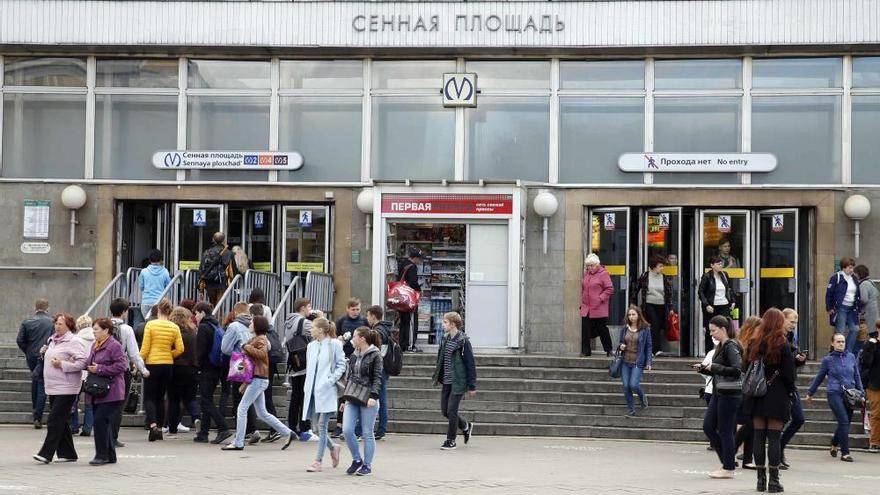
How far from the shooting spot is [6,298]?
22891 mm

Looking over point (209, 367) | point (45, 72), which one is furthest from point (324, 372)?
point (45, 72)

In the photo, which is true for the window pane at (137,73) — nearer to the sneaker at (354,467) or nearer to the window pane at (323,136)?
the window pane at (323,136)

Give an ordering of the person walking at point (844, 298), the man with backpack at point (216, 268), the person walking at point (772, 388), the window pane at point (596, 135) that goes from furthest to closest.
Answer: the window pane at point (596, 135)
the man with backpack at point (216, 268)
the person walking at point (844, 298)
the person walking at point (772, 388)

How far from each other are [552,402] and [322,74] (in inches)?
299

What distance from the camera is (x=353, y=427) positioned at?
13.4 metres

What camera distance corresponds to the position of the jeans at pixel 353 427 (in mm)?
13270

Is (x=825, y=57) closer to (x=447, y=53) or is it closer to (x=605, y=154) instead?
(x=605, y=154)

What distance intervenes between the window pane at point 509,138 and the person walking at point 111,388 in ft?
32.6

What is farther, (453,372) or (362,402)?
(453,372)

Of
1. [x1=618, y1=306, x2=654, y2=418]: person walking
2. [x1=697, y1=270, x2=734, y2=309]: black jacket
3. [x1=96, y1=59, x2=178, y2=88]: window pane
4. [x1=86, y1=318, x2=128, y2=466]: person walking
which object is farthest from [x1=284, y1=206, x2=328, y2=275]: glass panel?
[x1=86, y1=318, x2=128, y2=466]: person walking

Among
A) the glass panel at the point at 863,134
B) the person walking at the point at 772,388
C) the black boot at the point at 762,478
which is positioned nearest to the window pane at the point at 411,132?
the glass panel at the point at 863,134

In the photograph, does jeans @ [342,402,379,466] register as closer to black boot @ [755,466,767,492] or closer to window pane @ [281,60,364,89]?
black boot @ [755,466,767,492]

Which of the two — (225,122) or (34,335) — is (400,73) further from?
(34,335)

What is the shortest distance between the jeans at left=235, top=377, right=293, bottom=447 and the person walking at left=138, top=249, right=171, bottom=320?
227 inches
